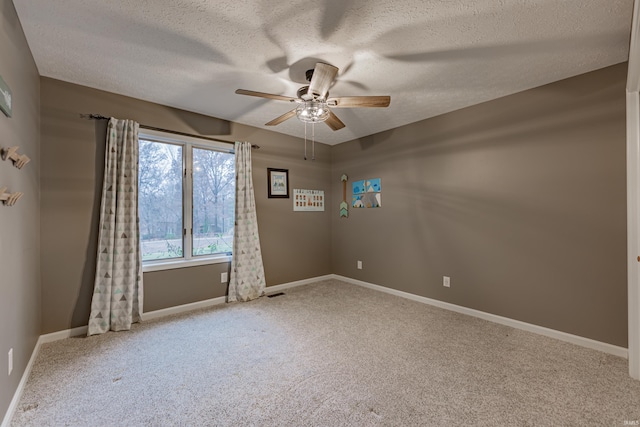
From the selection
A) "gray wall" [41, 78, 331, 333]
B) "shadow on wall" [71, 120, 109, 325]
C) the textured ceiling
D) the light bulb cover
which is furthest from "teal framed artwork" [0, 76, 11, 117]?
the light bulb cover

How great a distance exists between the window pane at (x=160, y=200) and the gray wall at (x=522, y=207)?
276cm

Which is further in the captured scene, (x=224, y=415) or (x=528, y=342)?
(x=528, y=342)

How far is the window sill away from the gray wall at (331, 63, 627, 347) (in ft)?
7.45

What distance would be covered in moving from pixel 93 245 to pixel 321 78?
269cm

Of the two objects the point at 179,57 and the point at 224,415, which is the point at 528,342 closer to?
the point at 224,415

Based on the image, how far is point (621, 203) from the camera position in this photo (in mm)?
2281

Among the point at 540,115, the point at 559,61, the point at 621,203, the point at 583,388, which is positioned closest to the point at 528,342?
the point at 583,388

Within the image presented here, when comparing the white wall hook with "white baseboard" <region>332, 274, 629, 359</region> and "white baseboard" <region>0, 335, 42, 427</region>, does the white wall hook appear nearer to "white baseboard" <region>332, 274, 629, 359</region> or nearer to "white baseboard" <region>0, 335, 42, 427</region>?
"white baseboard" <region>0, 335, 42, 427</region>

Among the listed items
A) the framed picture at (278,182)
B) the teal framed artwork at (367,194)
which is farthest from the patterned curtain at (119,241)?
the teal framed artwork at (367,194)

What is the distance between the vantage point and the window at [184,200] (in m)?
3.16

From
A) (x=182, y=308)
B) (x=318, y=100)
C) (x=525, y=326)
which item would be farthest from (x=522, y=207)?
(x=182, y=308)

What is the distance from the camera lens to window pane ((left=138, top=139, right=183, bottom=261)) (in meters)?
3.13

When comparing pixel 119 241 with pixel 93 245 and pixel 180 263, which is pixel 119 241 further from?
pixel 180 263

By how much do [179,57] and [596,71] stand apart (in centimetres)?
348
